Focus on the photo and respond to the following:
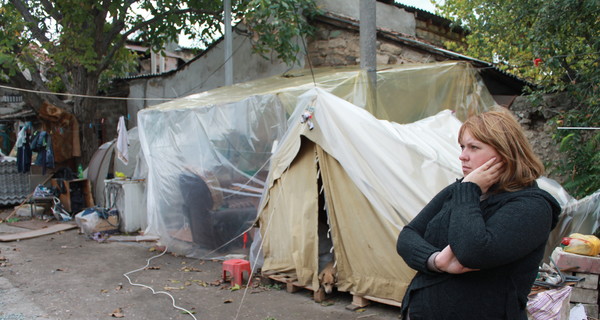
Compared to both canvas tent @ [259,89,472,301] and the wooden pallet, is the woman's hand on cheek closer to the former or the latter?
canvas tent @ [259,89,472,301]

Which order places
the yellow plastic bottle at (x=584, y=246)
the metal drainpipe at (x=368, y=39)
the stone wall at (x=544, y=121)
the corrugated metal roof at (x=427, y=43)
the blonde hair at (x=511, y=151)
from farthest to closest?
the corrugated metal roof at (x=427, y=43) → the stone wall at (x=544, y=121) → the metal drainpipe at (x=368, y=39) → the yellow plastic bottle at (x=584, y=246) → the blonde hair at (x=511, y=151)

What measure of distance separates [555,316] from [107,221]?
300 inches

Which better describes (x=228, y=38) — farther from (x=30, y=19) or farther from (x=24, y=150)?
(x=24, y=150)

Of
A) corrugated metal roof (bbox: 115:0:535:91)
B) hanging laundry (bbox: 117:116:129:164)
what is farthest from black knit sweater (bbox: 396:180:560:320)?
hanging laundry (bbox: 117:116:129:164)

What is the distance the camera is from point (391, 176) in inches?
181

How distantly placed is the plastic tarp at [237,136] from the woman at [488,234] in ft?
13.6

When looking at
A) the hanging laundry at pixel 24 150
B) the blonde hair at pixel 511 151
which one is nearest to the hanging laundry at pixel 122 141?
the hanging laundry at pixel 24 150

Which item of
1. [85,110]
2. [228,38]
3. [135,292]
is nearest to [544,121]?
[135,292]

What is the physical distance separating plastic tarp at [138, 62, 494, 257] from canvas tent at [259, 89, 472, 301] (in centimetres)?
Result: 87

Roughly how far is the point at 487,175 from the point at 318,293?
11.5ft

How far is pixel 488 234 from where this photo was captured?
65.6 inches

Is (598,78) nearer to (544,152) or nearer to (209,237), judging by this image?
(544,152)

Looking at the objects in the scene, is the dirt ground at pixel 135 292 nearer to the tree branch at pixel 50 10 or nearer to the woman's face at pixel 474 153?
the woman's face at pixel 474 153

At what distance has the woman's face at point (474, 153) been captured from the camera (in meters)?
1.84
